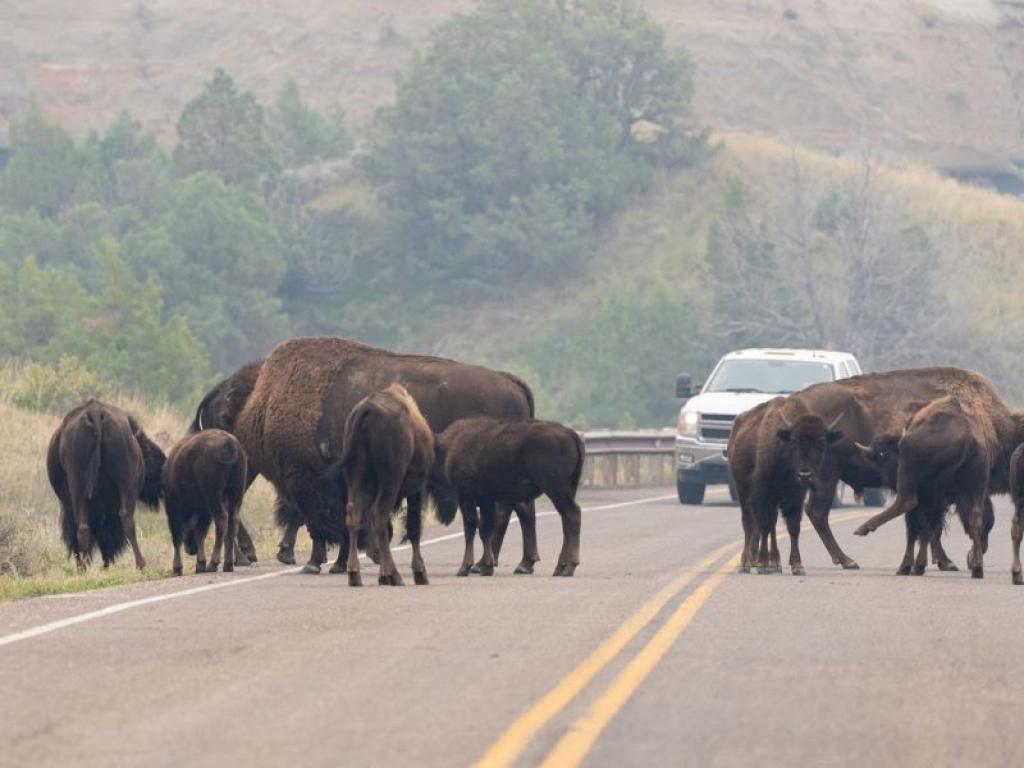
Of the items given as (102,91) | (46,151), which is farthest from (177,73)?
(46,151)

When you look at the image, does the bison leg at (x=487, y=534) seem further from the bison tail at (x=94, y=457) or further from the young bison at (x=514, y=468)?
the bison tail at (x=94, y=457)

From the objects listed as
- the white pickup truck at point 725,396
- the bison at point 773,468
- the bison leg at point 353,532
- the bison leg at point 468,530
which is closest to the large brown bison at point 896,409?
the bison at point 773,468

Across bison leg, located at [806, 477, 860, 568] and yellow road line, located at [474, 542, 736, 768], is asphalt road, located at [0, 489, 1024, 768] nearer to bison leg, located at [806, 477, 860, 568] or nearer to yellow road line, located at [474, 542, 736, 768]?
yellow road line, located at [474, 542, 736, 768]

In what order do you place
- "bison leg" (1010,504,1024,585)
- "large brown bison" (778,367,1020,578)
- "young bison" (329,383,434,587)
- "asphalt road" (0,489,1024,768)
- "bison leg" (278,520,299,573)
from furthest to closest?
"large brown bison" (778,367,1020,578), "bison leg" (278,520,299,573), "bison leg" (1010,504,1024,585), "young bison" (329,383,434,587), "asphalt road" (0,489,1024,768)

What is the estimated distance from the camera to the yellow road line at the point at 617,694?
8.87 meters

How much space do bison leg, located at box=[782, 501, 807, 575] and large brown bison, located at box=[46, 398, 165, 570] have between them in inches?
209

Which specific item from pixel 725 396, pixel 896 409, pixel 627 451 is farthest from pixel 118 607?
pixel 627 451

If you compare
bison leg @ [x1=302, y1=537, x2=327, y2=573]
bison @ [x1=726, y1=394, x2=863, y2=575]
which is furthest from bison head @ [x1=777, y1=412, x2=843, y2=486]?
bison leg @ [x1=302, y1=537, x2=327, y2=573]

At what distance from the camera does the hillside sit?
368ft

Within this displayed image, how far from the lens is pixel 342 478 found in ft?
57.7

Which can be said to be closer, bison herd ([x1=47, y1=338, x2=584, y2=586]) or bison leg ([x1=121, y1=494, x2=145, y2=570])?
bison herd ([x1=47, y1=338, x2=584, y2=586])

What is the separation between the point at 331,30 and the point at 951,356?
62799 mm

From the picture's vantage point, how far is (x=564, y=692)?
409 inches

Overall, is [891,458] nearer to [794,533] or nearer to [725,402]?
[794,533]
